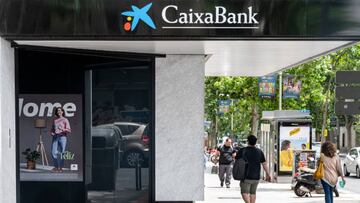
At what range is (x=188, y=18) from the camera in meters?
8.90

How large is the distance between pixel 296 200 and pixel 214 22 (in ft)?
30.4

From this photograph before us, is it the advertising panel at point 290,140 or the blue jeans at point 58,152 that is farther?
the advertising panel at point 290,140

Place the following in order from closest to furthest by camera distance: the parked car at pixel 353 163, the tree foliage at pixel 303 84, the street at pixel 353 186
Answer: the street at pixel 353 186 → the parked car at pixel 353 163 → the tree foliage at pixel 303 84

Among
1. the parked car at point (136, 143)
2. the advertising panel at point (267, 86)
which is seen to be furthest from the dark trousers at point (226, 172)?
the parked car at point (136, 143)

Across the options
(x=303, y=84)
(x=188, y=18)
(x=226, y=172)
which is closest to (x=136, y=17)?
(x=188, y=18)

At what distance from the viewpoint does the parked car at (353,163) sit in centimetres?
A: 2970

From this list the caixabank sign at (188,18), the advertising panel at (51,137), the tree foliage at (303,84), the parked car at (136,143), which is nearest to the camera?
the caixabank sign at (188,18)

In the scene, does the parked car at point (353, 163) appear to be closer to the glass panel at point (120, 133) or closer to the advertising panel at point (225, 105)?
the advertising panel at point (225, 105)

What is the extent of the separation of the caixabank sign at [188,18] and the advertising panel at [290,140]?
14523 mm

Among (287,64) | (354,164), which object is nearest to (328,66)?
(354,164)

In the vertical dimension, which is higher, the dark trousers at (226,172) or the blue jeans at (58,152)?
the blue jeans at (58,152)

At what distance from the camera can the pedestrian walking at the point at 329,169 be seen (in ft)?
39.1

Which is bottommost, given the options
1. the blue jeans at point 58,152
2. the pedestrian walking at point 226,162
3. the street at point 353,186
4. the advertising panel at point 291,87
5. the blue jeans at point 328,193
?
the street at point 353,186

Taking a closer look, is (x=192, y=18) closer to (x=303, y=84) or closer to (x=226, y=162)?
(x=226, y=162)
